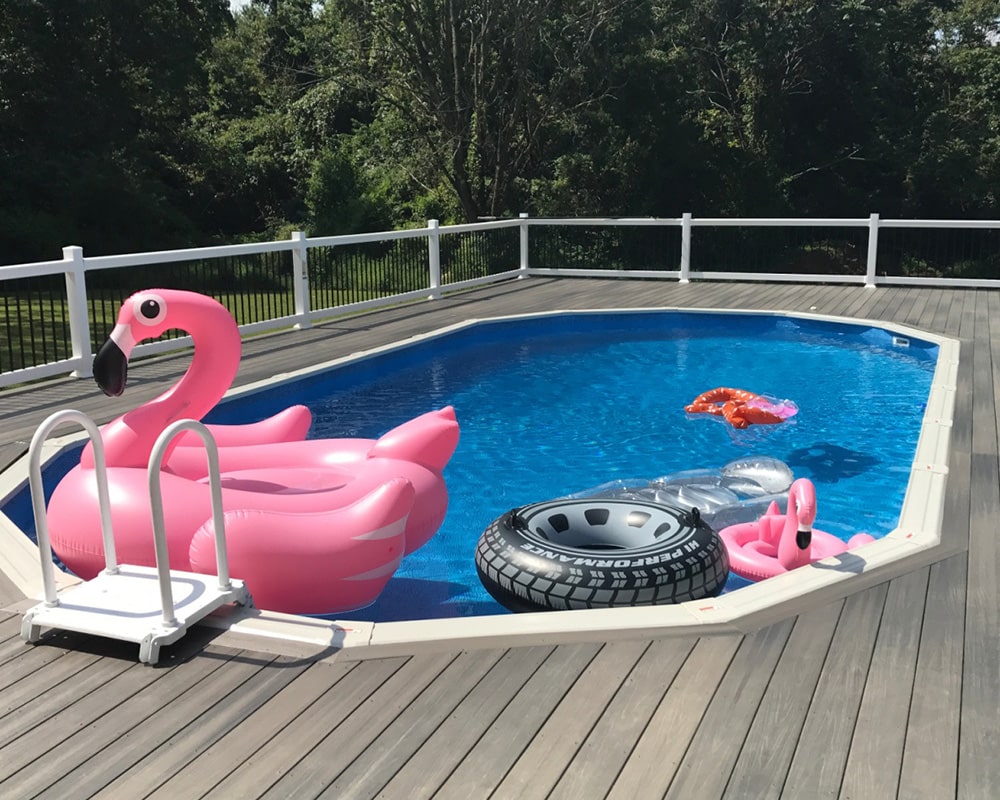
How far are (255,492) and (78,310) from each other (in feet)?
13.3

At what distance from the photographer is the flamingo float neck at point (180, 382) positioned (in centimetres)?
484

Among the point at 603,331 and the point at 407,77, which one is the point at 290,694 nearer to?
the point at 603,331

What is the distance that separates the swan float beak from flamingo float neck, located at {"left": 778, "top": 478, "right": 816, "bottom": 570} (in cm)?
336

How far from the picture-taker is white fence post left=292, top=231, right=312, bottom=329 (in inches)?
413

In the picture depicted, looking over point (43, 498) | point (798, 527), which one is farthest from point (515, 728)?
point (798, 527)

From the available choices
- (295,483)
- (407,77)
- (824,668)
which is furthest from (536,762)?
(407,77)

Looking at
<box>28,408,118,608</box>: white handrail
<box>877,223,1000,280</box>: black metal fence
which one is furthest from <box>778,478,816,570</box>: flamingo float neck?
<box>877,223,1000,280</box>: black metal fence

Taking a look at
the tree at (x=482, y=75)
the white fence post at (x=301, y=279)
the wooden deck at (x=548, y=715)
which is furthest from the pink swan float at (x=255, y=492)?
the tree at (x=482, y=75)

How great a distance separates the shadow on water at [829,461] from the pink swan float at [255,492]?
10.4ft

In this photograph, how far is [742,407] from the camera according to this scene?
8195 mm

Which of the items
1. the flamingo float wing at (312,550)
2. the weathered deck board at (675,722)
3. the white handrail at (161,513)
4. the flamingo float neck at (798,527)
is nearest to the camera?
the weathered deck board at (675,722)

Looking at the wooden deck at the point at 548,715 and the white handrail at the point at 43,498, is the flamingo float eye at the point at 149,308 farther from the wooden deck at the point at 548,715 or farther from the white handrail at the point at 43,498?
the wooden deck at the point at 548,715

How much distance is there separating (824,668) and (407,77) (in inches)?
723

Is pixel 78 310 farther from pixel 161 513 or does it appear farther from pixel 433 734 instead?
pixel 433 734
